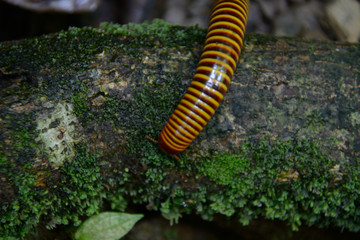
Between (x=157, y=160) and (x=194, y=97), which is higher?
(x=194, y=97)

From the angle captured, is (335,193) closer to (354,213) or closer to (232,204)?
(354,213)

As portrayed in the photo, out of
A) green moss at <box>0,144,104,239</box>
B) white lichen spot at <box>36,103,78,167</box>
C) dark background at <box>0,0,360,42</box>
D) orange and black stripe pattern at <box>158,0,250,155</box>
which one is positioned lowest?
green moss at <box>0,144,104,239</box>

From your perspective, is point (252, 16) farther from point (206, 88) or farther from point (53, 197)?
point (53, 197)

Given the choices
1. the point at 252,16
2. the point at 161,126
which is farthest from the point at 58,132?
the point at 252,16

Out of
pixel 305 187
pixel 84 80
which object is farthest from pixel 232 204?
pixel 84 80

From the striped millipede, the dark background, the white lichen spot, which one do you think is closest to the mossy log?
the white lichen spot

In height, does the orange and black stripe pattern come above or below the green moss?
above

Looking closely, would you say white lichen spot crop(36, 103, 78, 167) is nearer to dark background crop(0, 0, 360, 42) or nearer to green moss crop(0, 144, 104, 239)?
green moss crop(0, 144, 104, 239)
